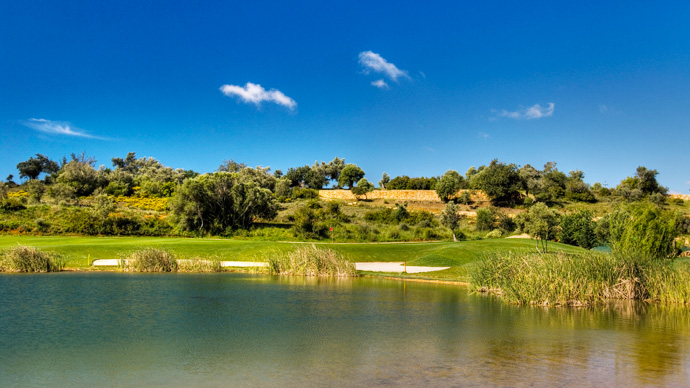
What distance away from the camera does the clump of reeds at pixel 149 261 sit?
2784cm

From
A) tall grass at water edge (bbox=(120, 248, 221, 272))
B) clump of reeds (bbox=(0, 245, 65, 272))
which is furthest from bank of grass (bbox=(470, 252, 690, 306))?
clump of reeds (bbox=(0, 245, 65, 272))

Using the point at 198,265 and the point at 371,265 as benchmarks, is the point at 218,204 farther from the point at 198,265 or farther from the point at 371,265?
the point at 371,265

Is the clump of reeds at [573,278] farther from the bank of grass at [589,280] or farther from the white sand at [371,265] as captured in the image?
the white sand at [371,265]

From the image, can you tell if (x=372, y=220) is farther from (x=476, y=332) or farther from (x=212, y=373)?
(x=212, y=373)

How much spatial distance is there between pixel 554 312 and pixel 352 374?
33.9 ft

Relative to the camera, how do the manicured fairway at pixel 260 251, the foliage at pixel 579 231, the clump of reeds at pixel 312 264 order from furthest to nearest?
1. the foliage at pixel 579 231
2. the manicured fairway at pixel 260 251
3. the clump of reeds at pixel 312 264

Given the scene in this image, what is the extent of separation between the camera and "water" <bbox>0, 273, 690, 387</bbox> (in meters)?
8.63

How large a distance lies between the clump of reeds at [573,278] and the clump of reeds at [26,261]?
23.6 meters

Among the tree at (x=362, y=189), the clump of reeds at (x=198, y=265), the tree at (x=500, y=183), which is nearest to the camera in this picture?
the clump of reeds at (x=198, y=265)

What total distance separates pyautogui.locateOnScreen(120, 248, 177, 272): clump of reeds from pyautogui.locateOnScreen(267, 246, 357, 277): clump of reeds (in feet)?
19.5

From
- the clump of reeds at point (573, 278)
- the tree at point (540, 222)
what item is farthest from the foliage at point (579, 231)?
the clump of reeds at point (573, 278)

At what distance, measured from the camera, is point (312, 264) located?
2717 cm

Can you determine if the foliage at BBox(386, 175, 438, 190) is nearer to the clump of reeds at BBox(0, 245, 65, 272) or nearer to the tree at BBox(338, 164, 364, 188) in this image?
the tree at BBox(338, 164, 364, 188)

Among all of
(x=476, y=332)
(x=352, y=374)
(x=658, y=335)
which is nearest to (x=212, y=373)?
(x=352, y=374)
